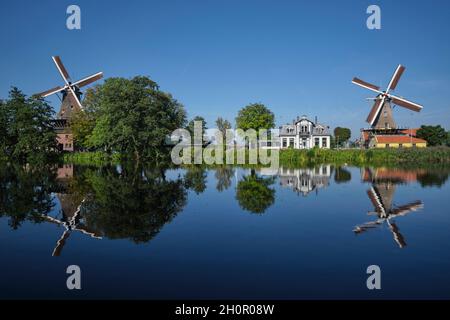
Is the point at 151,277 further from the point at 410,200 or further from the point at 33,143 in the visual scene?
the point at 33,143

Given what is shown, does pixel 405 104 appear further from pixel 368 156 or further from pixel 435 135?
pixel 435 135

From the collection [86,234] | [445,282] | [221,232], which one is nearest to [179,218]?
[221,232]

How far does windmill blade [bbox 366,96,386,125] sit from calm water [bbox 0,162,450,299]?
4908 cm

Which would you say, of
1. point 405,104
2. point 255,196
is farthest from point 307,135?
point 255,196

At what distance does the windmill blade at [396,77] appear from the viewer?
62.9 metres

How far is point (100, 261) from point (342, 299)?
5.40 m

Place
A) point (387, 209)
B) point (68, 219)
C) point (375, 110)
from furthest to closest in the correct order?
point (375, 110) → point (387, 209) → point (68, 219)

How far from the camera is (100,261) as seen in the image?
8594 mm

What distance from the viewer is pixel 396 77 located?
63.4 meters

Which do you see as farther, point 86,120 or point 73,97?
point 73,97

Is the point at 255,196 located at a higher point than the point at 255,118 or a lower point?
lower

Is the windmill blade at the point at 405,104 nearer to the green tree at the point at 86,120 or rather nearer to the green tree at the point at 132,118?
the green tree at the point at 132,118

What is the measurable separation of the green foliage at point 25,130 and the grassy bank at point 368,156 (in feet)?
105

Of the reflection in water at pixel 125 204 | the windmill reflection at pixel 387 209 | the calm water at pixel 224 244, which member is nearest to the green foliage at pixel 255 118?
the reflection in water at pixel 125 204
